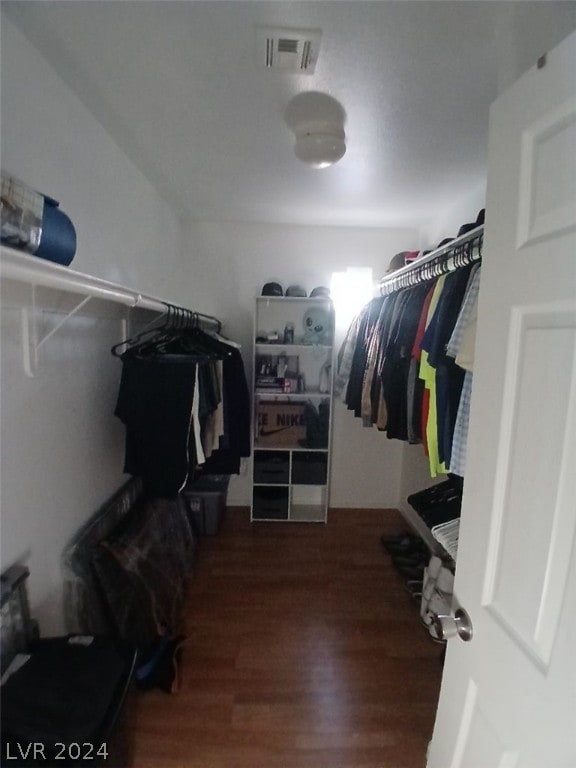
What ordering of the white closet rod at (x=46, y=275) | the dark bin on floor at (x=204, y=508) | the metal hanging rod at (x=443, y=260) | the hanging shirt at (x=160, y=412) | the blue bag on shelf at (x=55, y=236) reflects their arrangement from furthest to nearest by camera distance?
the dark bin on floor at (x=204, y=508) < the hanging shirt at (x=160, y=412) < the metal hanging rod at (x=443, y=260) < the blue bag on shelf at (x=55, y=236) < the white closet rod at (x=46, y=275)

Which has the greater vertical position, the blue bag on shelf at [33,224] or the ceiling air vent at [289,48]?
the ceiling air vent at [289,48]

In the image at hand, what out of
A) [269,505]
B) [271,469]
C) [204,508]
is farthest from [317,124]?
[269,505]

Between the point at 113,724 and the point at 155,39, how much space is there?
1.99 m

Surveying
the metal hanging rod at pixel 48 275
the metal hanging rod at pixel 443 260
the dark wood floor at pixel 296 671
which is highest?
the metal hanging rod at pixel 443 260

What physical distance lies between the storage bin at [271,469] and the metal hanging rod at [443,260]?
1481mm

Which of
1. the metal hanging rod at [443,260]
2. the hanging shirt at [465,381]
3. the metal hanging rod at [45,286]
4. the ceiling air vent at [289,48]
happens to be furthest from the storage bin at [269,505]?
the ceiling air vent at [289,48]

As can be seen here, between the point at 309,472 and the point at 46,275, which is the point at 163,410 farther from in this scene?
the point at 309,472

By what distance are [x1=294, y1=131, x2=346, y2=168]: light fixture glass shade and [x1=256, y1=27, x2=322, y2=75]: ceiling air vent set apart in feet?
0.61

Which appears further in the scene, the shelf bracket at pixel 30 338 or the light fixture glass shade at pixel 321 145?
the light fixture glass shade at pixel 321 145

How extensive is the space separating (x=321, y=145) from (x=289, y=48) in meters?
0.29

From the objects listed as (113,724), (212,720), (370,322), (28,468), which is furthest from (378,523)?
(28,468)

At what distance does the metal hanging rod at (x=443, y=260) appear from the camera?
1255 mm

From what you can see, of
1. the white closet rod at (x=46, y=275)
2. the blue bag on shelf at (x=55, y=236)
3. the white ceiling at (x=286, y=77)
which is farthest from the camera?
the white ceiling at (x=286, y=77)

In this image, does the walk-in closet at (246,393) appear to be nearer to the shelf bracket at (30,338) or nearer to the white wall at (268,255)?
the shelf bracket at (30,338)
